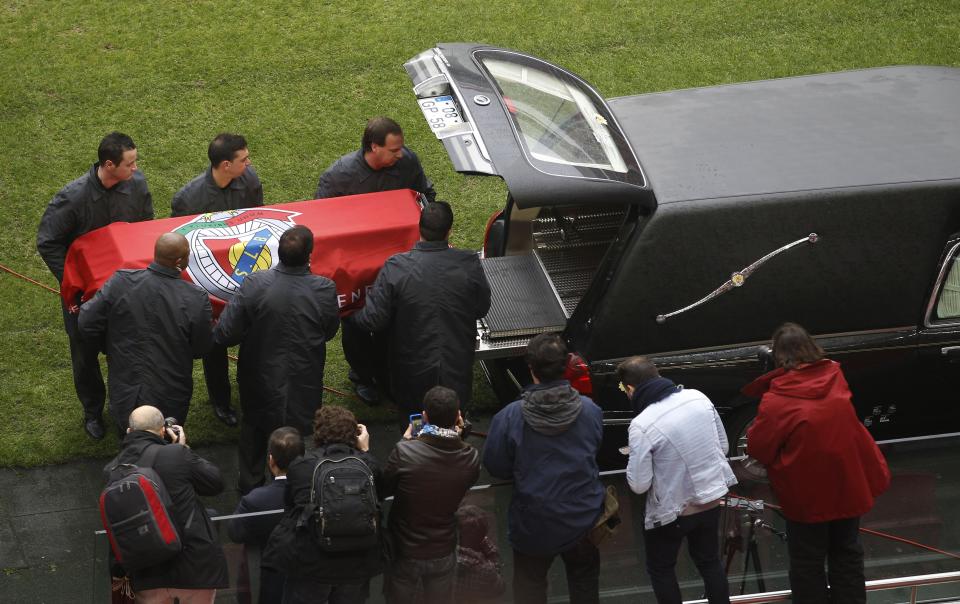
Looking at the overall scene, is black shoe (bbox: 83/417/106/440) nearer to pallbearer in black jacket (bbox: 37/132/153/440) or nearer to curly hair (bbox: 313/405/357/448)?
pallbearer in black jacket (bbox: 37/132/153/440)

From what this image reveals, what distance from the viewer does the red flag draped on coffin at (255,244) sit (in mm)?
7055

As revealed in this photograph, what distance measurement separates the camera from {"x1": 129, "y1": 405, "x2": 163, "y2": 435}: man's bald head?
18.8 feet

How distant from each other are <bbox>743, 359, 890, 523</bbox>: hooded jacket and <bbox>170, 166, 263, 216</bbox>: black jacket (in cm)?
358

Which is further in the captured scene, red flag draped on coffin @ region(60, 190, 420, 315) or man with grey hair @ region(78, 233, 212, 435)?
red flag draped on coffin @ region(60, 190, 420, 315)

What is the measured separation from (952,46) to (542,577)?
25.5 feet

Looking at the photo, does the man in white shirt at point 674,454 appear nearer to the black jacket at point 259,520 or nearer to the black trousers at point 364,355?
the black jacket at point 259,520

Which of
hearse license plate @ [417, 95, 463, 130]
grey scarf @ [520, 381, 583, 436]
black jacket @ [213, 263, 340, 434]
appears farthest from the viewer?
hearse license plate @ [417, 95, 463, 130]

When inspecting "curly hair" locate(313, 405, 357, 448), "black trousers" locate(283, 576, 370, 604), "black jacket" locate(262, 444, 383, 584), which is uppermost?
"curly hair" locate(313, 405, 357, 448)

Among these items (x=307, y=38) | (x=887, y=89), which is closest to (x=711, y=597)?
(x=887, y=89)

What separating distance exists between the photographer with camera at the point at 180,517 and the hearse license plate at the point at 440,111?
7.10 feet

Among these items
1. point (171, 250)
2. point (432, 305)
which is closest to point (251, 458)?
point (171, 250)

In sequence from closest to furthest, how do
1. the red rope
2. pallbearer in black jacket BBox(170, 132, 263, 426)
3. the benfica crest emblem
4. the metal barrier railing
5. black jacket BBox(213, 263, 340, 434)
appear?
the metal barrier railing < black jacket BBox(213, 263, 340, 434) < the benfica crest emblem < pallbearer in black jacket BBox(170, 132, 263, 426) < the red rope

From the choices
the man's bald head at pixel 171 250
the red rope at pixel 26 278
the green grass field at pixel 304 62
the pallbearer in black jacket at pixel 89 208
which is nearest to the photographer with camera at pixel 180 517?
the man's bald head at pixel 171 250

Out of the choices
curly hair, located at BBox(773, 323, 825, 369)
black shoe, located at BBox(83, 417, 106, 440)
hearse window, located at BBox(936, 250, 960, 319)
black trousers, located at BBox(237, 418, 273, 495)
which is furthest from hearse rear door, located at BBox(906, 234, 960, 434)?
black shoe, located at BBox(83, 417, 106, 440)
